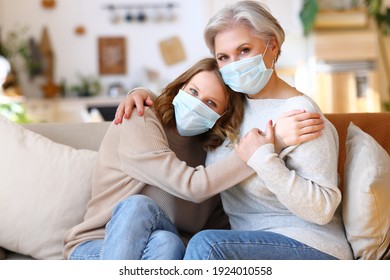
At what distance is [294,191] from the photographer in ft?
5.71

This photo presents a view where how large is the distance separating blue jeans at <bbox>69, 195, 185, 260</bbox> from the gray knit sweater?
246mm

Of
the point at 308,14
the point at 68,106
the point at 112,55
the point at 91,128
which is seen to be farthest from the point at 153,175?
the point at 112,55

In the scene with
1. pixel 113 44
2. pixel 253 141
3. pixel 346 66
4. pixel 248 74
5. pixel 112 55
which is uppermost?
pixel 248 74

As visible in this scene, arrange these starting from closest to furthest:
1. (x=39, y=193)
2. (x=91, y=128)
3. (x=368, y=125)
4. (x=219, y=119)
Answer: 1. (x=219, y=119)
2. (x=39, y=193)
3. (x=368, y=125)
4. (x=91, y=128)

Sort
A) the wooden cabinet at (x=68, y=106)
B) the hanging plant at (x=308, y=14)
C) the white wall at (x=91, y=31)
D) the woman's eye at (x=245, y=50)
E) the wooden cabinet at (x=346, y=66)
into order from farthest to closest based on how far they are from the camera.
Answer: the white wall at (x=91, y=31) → the wooden cabinet at (x=68, y=106) → the wooden cabinet at (x=346, y=66) → the hanging plant at (x=308, y=14) → the woman's eye at (x=245, y=50)

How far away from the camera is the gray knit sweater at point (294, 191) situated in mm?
1754

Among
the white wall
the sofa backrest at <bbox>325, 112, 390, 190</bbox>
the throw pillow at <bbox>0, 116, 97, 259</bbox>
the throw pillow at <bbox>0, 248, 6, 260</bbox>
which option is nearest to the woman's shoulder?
the sofa backrest at <bbox>325, 112, 390, 190</bbox>

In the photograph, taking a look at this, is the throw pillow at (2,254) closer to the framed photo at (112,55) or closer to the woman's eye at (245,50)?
the woman's eye at (245,50)

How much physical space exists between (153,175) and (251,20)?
1.71 ft

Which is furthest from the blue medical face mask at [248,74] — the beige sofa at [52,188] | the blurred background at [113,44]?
the blurred background at [113,44]

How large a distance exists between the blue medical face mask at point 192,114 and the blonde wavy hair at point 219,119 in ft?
0.14

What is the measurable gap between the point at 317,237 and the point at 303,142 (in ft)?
0.85

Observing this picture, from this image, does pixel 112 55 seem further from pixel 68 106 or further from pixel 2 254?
pixel 2 254
